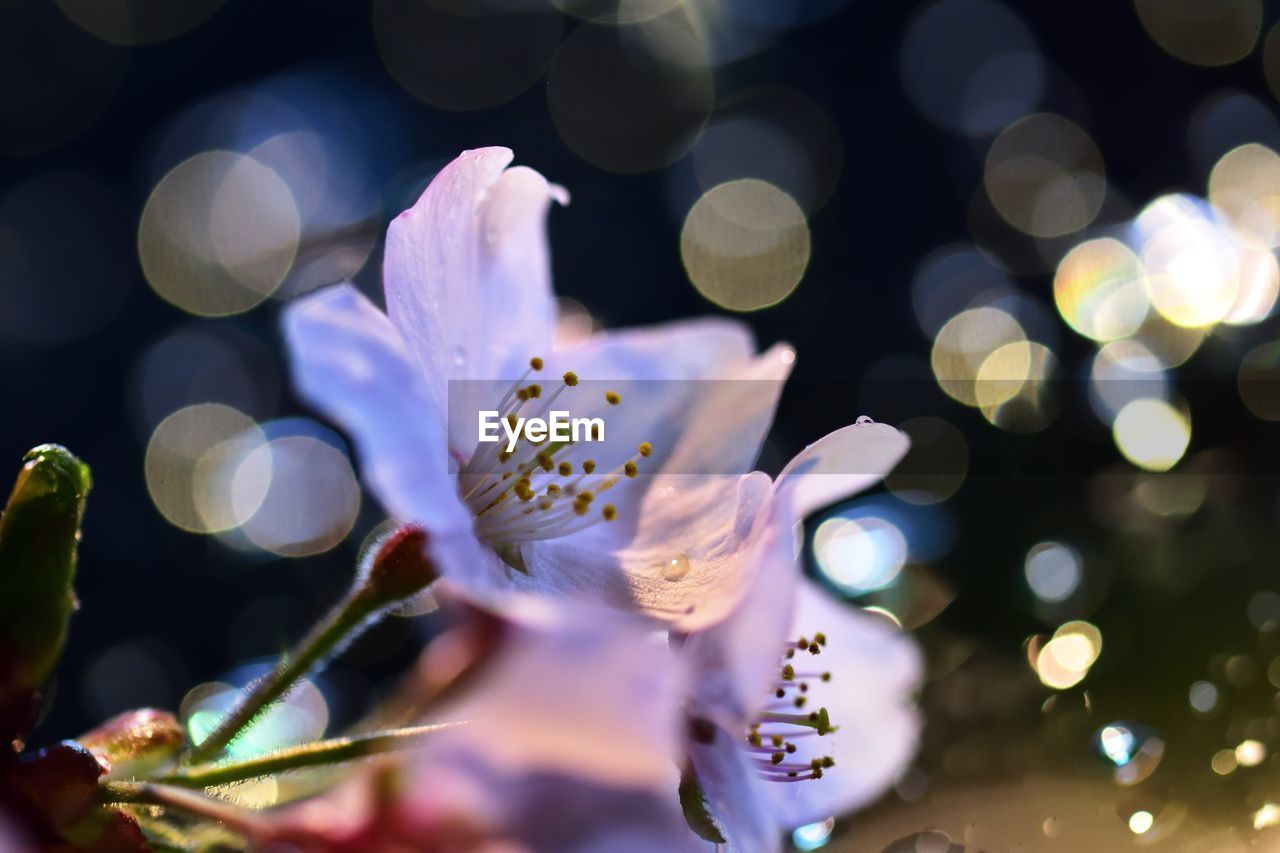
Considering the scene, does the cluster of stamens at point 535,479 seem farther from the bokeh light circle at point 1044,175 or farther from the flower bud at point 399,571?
the bokeh light circle at point 1044,175

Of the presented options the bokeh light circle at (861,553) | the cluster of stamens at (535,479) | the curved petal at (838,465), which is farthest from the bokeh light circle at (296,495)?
the curved petal at (838,465)

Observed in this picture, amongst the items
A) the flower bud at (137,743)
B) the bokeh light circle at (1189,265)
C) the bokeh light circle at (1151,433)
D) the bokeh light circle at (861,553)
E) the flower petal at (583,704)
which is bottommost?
the bokeh light circle at (1189,265)

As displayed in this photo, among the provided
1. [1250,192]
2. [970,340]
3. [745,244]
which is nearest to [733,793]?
[970,340]

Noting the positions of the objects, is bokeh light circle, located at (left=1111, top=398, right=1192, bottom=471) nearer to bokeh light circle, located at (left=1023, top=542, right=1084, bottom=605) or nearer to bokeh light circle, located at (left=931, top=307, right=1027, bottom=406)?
bokeh light circle, located at (left=1023, top=542, right=1084, bottom=605)

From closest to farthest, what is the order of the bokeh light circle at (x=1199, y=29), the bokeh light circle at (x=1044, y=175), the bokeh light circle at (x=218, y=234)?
the bokeh light circle at (x=218, y=234) → the bokeh light circle at (x=1199, y=29) → the bokeh light circle at (x=1044, y=175)

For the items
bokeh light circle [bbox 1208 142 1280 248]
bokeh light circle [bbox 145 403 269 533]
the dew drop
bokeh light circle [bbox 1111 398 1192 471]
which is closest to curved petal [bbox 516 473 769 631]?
the dew drop

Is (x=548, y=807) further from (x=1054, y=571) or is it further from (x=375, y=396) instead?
(x=1054, y=571)
